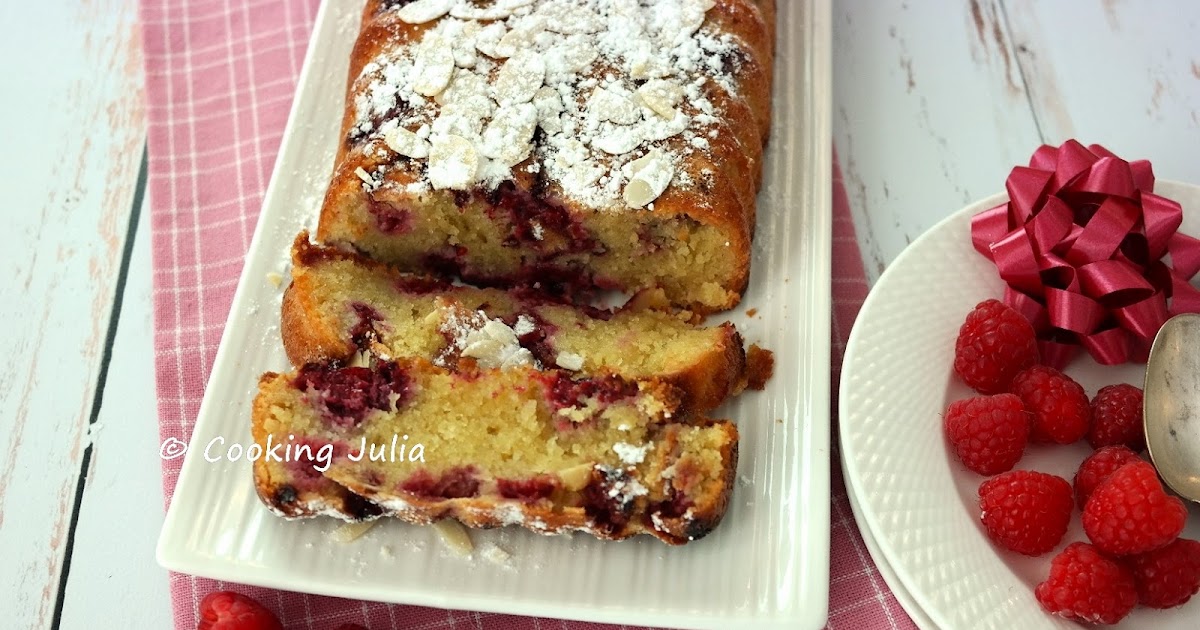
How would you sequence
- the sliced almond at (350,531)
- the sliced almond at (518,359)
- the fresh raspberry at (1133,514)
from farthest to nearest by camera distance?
the sliced almond at (518,359) → the sliced almond at (350,531) → the fresh raspberry at (1133,514)

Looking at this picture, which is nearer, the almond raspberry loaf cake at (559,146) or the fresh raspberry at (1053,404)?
the fresh raspberry at (1053,404)

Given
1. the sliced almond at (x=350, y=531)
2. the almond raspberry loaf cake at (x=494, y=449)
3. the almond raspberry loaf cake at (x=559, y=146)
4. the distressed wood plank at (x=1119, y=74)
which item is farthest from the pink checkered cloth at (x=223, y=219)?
the distressed wood plank at (x=1119, y=74)

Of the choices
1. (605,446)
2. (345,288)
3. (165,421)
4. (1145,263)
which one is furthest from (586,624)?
(1145,263)

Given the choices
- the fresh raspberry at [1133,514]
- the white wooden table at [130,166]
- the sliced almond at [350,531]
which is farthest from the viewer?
the white wooden table at [130,166]

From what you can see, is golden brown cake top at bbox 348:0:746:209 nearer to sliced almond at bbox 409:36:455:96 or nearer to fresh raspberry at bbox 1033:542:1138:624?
sliced almond at bbox 409:36:455:96

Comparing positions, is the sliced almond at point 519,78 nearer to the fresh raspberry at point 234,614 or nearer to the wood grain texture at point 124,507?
the wood grain texture at point 124,507

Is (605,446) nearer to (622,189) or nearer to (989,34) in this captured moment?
(622,189)

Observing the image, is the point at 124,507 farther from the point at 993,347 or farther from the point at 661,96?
the point at 993,347
